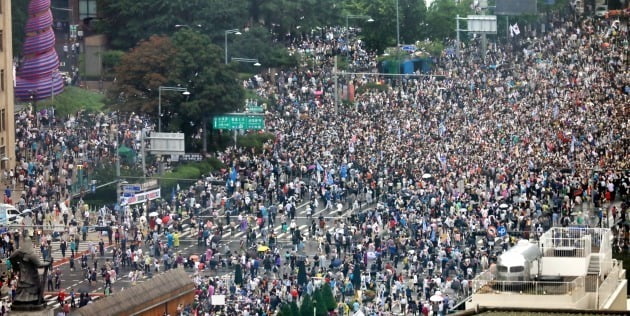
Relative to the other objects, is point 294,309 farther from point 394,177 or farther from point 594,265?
point 394,177

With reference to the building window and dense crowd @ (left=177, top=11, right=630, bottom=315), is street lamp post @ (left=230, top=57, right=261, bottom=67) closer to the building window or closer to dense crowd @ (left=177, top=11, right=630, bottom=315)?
dense crowd @ (left=177, top=11, right=630, bottom=315)

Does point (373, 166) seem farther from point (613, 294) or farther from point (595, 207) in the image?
point (613, 294)

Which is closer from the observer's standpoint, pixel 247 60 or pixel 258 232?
pixel 258 232

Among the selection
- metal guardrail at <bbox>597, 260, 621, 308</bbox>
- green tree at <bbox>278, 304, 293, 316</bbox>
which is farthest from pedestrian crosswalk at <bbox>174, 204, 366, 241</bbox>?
metal guardrail at <bbox>597, 260, 621, 308</bbox>

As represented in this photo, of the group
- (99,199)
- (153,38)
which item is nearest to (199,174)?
(99,199)

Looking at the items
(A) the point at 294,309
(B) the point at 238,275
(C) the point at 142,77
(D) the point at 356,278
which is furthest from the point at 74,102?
(A) the point at 294,309
